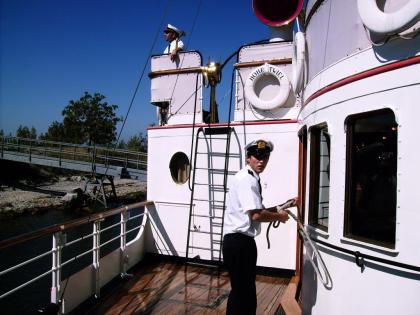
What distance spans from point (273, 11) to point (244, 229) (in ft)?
13.0

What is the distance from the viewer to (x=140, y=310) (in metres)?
4.07

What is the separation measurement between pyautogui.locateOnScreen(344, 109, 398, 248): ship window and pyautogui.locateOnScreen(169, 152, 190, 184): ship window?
3.46 m

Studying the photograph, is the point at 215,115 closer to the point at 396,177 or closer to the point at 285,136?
the point at 285,136

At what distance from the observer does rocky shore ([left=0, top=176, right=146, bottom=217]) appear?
21778mm

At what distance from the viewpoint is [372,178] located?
255cm

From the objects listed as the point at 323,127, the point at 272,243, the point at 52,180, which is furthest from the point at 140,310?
the point at 52,180

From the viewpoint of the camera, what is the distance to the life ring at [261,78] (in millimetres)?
5377

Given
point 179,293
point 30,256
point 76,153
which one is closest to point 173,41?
point 179,293

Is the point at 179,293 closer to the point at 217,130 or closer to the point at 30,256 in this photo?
the point at 217,130

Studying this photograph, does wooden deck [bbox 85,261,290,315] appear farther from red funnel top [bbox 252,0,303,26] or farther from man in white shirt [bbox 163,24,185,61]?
red funnel top [bbox 252,0,303,26]

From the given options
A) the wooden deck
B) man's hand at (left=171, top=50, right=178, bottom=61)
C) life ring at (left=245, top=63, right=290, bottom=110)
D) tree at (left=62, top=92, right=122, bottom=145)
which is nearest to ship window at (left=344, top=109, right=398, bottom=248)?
the wooden deck

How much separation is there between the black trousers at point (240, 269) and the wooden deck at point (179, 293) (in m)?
1.19

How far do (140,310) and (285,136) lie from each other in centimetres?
277

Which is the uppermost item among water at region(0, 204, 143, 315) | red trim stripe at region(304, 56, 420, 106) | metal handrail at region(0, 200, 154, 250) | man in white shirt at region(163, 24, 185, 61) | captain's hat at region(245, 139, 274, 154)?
man in white shirt at region(163, 24, 185, 61)
